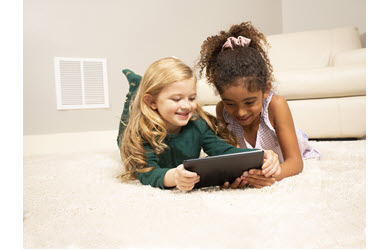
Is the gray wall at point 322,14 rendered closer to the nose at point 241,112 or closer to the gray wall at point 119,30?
the gray wall at point 119,30

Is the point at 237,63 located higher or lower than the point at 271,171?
higher

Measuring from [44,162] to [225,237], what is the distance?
115 centimetres

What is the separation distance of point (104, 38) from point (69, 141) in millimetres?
834

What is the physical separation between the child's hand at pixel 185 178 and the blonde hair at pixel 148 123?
0.51 feet

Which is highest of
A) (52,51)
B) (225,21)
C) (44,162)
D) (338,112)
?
(225,21)

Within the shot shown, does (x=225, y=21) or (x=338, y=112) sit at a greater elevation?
(x=225, y=21)

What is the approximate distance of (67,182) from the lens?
3.22 feet

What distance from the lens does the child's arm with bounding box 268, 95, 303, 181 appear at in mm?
917

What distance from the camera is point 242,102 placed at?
39.0 inches

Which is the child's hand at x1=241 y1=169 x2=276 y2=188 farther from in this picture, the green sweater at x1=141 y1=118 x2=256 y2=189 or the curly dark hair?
the curly dark hair

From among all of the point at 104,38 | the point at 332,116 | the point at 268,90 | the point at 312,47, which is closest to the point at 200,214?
the point at 268,90

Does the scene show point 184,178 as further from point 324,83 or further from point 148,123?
point 324,83
